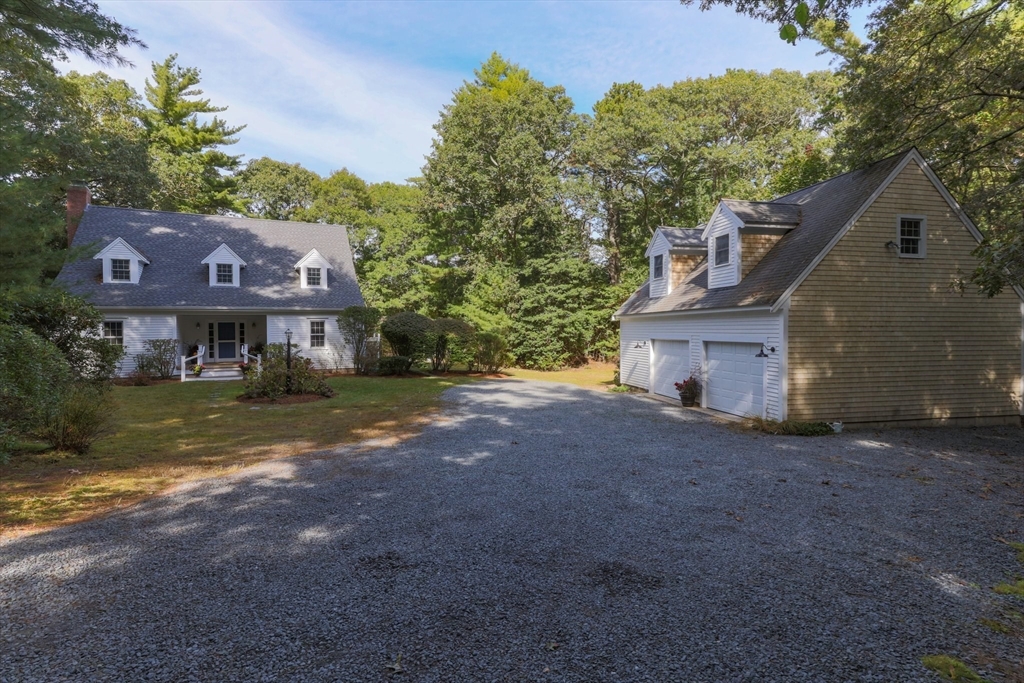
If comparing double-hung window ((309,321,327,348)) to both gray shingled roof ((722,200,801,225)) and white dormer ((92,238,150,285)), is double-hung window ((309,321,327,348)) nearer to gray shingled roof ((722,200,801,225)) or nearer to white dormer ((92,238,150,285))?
white dormer ((92,238,150,285))

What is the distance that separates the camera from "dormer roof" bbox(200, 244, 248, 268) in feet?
69.5

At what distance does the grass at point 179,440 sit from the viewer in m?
5.97

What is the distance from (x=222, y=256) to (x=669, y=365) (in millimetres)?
19299

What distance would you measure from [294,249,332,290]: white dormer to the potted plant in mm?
16742

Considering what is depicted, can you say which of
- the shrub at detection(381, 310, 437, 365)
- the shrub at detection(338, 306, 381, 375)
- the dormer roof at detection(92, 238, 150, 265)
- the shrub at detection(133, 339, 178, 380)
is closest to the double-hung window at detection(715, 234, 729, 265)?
the shrub at detection(381, 310, 437, 365)

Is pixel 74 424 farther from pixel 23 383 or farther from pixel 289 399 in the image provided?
pixel 289 399

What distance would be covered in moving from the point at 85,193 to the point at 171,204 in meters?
10.8

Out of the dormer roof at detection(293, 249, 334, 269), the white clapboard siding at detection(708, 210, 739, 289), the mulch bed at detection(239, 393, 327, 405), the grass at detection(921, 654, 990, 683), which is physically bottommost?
the grass at detection(921, 654, 990, 683)

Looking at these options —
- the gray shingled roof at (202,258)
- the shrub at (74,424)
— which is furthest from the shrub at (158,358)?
the shrub at (74,424)

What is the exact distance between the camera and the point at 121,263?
20219 mm

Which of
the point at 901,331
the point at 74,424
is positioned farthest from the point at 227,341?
the point at 901,331

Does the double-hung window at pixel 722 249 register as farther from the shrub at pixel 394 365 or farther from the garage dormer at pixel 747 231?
the shrub at pixel 394 365

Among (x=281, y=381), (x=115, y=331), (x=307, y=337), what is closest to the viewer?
(x=281, y=381)

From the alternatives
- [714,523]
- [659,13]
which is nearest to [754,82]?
[659,13]
